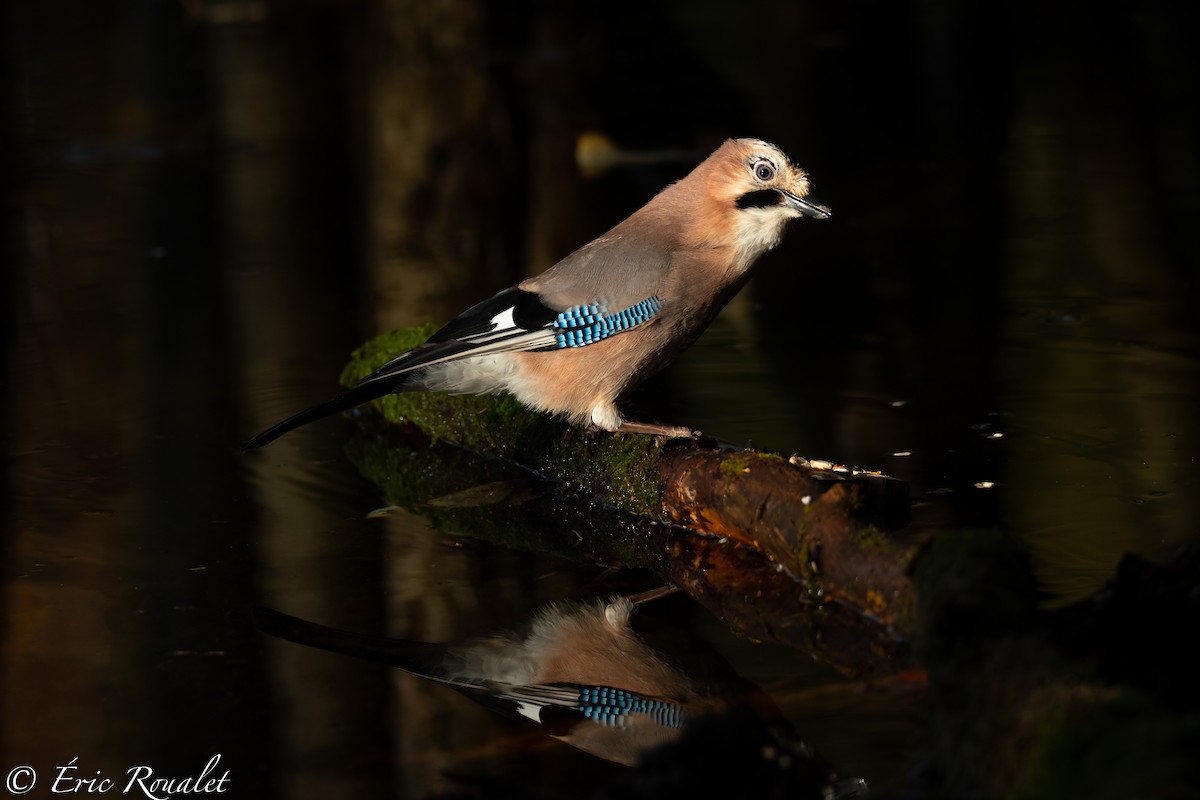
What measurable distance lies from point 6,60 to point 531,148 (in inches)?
347

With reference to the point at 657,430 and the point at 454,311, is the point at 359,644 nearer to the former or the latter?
the point at 657,430

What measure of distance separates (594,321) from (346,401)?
0.88 meters

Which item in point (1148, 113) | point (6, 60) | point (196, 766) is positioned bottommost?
point (196, 766)

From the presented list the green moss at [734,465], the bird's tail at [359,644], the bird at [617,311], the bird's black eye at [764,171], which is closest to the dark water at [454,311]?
the bird's tail at [359,644]

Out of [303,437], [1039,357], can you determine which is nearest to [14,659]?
[303,437]

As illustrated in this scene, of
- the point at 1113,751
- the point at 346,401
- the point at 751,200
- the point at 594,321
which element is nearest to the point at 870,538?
the point at 1113,751

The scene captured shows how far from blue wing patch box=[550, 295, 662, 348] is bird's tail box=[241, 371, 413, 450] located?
0.54 metres

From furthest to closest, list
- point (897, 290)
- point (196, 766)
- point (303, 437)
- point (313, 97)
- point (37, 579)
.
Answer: point (313, 97) < point (897, 290) < point (303, 437) < point (37, 579) < point (196, 766)

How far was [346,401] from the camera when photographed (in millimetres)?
5117

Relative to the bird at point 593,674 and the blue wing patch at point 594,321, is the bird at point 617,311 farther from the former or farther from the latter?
the bird at point 593,674

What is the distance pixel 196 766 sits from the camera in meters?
3.60

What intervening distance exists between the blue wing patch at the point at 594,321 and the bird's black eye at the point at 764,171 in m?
0.55

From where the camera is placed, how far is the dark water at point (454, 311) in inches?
157

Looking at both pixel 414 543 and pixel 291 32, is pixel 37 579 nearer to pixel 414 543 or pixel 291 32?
pixel 414 543
